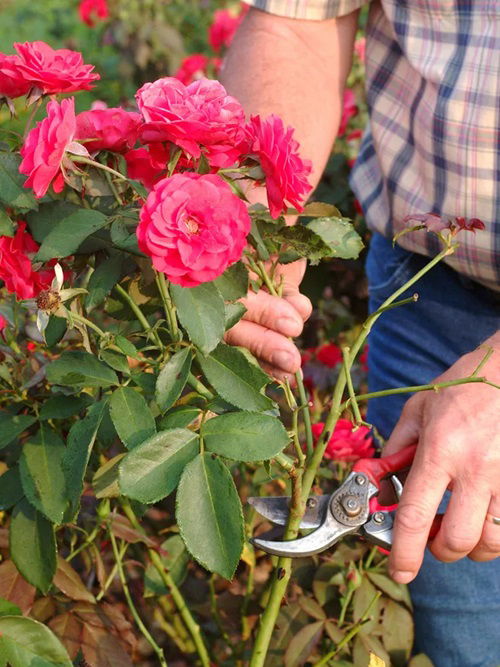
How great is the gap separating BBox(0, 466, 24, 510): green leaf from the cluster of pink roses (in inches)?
17.4

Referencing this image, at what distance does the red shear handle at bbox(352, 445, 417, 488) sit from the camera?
1.33m

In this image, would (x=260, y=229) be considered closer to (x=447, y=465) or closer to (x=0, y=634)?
(x=447, y=465)

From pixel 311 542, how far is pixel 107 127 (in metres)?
0.63

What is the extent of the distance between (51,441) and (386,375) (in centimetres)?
105

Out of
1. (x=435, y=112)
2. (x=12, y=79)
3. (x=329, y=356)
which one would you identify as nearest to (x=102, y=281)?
(x=12, y=79)

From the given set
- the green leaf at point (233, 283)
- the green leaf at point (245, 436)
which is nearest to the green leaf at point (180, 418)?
the green leaf at point (245, 436)

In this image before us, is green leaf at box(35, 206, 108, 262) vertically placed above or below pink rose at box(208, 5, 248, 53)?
above

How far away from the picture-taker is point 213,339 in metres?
1.00

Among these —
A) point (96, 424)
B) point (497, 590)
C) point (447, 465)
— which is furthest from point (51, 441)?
point (497, 590)

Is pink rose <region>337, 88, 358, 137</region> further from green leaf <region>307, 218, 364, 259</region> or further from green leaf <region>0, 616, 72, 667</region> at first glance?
green leaf <region>0, 616, 72, 667</region>

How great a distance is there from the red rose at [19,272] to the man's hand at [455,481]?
1.85 ft

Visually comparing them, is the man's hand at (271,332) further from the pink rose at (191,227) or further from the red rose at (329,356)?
the red rose at (329,356)

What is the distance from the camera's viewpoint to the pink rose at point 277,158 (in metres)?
1.05

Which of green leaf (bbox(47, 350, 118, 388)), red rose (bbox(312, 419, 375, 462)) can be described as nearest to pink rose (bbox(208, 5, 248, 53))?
red rose (bbox(312, 419, 375, 462))
